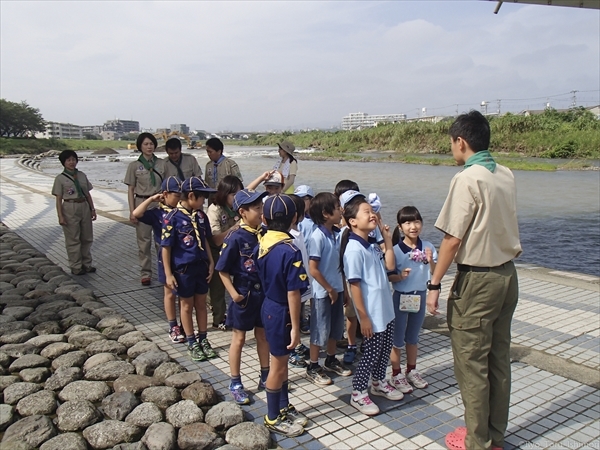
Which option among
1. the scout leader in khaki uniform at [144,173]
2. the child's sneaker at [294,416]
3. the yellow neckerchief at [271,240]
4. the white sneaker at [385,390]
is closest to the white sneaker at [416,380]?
the white sneaker at [385,390]

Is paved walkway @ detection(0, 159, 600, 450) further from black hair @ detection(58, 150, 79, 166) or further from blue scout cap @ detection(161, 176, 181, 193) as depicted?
black hair @ detection(58, 150, 79, 166)

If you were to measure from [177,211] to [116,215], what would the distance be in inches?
341

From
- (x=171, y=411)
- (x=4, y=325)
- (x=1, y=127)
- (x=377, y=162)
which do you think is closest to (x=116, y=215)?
(x=4, y=325)

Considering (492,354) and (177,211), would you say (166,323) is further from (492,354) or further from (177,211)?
(492,354)

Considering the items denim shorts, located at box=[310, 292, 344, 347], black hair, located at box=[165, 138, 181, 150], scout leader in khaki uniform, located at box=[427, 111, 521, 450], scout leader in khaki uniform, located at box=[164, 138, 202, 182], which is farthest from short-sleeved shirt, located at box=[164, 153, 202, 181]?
scout leader in khaki uniform, located at box=[427, 111, 521, 450]

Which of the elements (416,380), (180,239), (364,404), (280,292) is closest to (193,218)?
(180,239)

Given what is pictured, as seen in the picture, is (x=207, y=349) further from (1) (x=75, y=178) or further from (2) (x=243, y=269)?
(1) (x=75, y=178)

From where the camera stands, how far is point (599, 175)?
23062mm

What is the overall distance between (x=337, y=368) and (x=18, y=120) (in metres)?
78.8

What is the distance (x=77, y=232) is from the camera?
267 inches

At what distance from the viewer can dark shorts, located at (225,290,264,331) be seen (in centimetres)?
338

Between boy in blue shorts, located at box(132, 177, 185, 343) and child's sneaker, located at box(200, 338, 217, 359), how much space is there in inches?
14.2

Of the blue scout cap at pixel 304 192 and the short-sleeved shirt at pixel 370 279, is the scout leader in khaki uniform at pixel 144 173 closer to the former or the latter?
the blue scout cap at pixel 304 192

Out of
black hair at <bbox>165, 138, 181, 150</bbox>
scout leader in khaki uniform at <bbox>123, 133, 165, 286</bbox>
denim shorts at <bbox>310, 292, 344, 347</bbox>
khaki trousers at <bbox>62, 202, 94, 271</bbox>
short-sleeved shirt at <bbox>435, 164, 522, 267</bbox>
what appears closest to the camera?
short-sleeved shirt at <bbox>435, 164, 522, 267</bbox>
